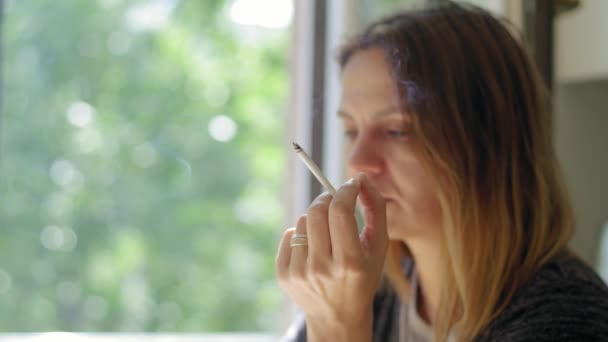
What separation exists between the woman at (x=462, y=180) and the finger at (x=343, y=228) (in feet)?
0.15

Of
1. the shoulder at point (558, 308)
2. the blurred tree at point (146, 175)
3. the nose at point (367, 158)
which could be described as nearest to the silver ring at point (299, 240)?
the nose at point (367, 158)

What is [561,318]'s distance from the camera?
0.69 meters

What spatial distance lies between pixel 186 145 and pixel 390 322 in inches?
62.2

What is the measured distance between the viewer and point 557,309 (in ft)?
2.29

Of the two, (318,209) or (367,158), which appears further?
(367,158)

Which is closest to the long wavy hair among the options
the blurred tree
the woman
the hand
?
the woman

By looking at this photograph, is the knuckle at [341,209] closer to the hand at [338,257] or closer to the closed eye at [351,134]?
the hand at [338,257]

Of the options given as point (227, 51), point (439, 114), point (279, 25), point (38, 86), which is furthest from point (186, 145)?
point (439, 114)

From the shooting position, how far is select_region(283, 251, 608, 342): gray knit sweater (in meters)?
0.67

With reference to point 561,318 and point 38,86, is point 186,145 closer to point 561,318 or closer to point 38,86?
point 38,86

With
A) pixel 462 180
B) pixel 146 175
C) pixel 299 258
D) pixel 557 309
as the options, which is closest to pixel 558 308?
pixel 557 309

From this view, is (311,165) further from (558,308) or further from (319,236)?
(558,308)

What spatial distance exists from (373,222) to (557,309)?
21 cm

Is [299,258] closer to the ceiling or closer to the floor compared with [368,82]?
closer to the floor
